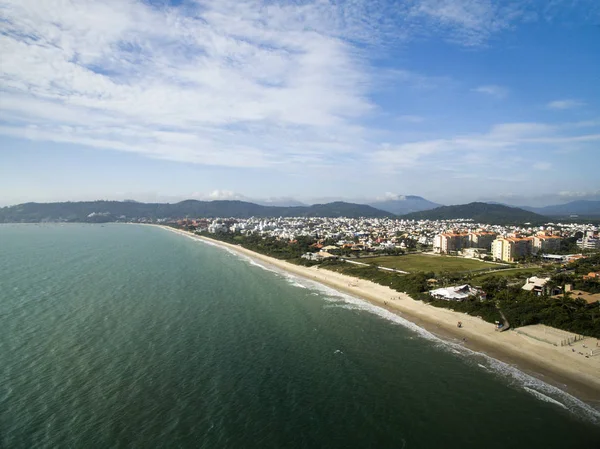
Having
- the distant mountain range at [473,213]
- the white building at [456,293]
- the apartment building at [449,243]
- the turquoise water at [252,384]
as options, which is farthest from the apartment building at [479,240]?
the distant mountain range at [473,213]

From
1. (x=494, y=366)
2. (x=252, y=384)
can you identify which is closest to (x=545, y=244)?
(x=494, y=366)

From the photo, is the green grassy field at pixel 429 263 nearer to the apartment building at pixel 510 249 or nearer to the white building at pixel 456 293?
the apartment building at pixel 510 249

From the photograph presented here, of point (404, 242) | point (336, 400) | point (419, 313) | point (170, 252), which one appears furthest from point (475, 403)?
point (404, 242)

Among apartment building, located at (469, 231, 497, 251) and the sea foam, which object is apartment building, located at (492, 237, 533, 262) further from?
the sea foam

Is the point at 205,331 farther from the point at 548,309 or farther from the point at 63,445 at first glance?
the point at 548,309

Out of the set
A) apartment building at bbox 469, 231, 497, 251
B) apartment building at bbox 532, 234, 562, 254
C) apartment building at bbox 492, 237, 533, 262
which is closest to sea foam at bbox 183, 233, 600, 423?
apartment building at bbox 492, 237, 533, 262
